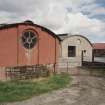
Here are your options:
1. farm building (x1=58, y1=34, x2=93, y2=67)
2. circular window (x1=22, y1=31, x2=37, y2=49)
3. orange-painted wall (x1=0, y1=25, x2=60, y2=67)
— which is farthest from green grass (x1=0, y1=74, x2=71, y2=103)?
farm building (x1=58, y1=34, x2=93, y2=67)

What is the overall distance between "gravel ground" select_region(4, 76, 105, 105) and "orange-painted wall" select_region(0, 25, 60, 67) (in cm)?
514

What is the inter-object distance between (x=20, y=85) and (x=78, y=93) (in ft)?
14.9

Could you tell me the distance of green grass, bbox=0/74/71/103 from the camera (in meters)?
16.6

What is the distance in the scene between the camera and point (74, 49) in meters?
43.2

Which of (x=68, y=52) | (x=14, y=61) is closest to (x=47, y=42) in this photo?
(x=14, y=61)

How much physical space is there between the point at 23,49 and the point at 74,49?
20.5 metres

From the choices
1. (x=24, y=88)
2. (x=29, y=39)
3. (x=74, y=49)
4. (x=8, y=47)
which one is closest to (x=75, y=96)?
(x=24, y=88)

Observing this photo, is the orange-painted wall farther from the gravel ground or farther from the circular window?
the gravel ground

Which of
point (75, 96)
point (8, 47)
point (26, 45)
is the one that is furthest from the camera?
point (26, 45)

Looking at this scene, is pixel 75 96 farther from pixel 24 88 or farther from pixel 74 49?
pixel 74 49

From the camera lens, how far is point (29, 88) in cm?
1897

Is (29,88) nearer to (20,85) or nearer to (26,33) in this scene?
(20,85)

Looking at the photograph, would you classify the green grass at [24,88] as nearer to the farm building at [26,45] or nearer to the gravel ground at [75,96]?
the gravel ground at [75,96]

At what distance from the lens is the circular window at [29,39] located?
2400 centimetres
